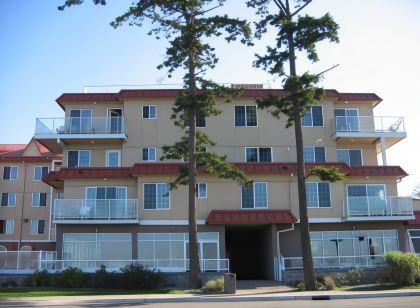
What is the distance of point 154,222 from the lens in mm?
33625

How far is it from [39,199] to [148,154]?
22612 millimetres

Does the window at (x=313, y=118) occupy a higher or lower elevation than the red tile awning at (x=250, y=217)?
higher

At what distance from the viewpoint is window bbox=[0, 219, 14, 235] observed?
178 ft

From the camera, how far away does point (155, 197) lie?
111 ft

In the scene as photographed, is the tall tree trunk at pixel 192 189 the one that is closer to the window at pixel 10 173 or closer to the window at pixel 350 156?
the window at pixel 350 156

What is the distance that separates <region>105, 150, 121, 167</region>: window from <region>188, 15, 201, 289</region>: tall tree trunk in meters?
12.8

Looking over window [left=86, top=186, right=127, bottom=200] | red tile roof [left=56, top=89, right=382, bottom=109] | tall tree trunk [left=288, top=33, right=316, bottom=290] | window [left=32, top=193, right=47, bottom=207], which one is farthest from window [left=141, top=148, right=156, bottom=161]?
window [left=32, top=193, right=47, bottom=207]

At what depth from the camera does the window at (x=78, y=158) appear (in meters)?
38.8

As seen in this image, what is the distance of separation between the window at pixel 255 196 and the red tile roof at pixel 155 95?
717 cm

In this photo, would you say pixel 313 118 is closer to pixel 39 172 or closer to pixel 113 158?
pixel 113 158

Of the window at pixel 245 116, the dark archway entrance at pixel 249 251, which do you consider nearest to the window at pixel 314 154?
the window at pixel 245 116

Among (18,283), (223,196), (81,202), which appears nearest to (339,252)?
(223,196)

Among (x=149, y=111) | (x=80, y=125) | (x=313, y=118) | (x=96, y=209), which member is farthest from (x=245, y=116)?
(x=96, y=209)

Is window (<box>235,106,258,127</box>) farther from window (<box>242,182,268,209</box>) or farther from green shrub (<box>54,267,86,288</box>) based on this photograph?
green shrub (<box>54,267,86,288</box>)
